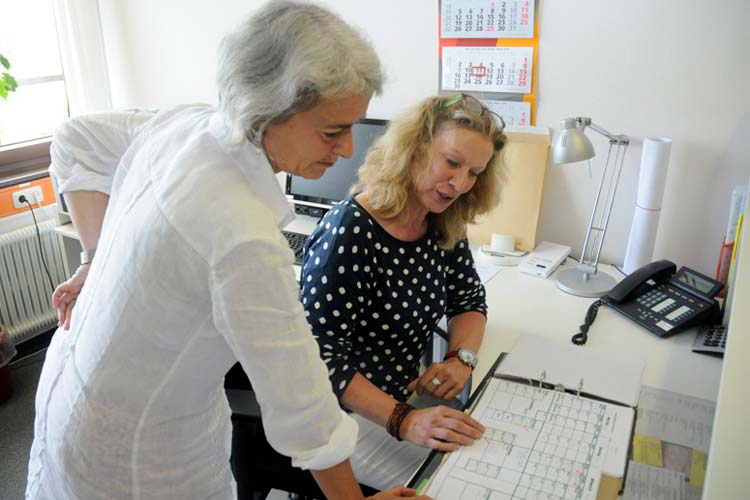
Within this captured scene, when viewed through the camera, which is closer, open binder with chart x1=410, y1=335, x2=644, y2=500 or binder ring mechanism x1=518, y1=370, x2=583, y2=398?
open binder with chart x1=410, y1=335, x2=644, y2=500

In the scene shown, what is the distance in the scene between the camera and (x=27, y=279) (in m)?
2.79

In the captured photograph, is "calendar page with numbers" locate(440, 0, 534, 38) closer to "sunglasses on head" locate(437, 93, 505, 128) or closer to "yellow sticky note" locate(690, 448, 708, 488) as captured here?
"sunglasses on head" locate(437, 93, 505, 128)

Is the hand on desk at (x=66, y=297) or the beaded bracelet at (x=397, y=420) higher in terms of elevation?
the hand on desk at (x=66, y=297)

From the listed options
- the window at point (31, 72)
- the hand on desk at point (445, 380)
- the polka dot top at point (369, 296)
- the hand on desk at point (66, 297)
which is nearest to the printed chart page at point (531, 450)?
the hand on desk at point (445, 380)

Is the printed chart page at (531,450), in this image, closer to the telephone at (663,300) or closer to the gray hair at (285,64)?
the telephone at (663,300)

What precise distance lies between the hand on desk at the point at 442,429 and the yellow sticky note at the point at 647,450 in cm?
28

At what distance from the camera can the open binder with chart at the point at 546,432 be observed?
1019 millimetres

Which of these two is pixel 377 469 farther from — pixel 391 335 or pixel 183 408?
pixel 183 408

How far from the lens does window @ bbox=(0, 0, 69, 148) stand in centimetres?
279

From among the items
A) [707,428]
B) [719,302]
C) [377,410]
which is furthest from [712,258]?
[377,410]

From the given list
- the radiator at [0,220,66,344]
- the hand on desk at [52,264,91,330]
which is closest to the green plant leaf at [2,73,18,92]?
the radiator at [0,220,66,344]

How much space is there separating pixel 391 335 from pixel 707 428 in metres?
0.66

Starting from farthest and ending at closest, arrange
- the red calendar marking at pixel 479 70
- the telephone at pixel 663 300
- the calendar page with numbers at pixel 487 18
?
1. the red calendar marking at pixel 479 70
2. the calendar page with numbers at pixel 487 18
3. the telephone at pixel 663 300

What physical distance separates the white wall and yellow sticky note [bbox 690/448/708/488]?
97cm
